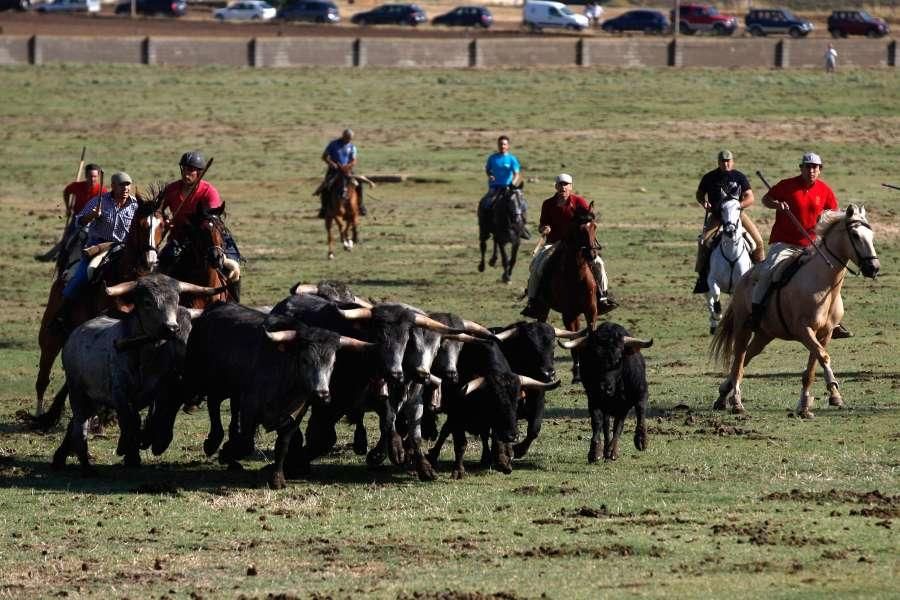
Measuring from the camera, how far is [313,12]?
85500 millimetres

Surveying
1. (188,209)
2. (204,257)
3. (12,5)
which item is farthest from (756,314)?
(12,5)

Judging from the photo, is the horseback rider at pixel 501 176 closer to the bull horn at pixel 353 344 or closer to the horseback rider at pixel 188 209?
the horseback rider at pixel 188 209

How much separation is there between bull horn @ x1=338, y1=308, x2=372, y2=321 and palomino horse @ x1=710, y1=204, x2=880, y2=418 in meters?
5.07

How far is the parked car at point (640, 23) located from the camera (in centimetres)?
8400

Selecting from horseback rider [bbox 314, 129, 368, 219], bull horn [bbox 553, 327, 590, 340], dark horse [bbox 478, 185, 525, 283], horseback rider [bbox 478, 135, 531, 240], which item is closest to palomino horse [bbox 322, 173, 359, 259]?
horseback rider [bbox 314, 129, 368, 219]

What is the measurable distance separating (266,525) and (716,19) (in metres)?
74.6

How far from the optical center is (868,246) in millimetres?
18172

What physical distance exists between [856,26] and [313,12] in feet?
80.8

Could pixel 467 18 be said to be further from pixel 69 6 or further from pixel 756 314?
pixel 756 314

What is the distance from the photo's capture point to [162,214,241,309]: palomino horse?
1728 cm

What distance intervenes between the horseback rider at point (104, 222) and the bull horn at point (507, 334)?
4.04 m

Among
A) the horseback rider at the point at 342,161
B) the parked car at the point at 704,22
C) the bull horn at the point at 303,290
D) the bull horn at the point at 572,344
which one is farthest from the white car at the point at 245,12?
the bull horn at the point at 572,344

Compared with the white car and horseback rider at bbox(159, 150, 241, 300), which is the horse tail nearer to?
horseback rider at bbox(159, 150, 241, 300)

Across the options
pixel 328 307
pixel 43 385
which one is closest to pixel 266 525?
pixel 328 307
